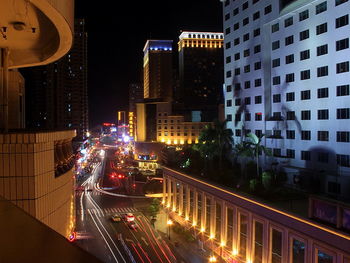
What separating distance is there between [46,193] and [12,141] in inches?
103

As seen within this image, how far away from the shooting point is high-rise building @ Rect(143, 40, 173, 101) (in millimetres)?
134625

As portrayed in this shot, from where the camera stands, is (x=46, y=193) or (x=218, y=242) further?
(x=218, y=242)

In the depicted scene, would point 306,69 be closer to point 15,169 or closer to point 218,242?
point 218,242

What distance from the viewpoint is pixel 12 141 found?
12.0 m

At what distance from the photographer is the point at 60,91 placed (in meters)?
112

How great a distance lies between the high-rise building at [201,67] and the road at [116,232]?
59.5 metres

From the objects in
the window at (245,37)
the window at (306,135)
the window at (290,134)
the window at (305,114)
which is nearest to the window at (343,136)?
the window at (306,135)

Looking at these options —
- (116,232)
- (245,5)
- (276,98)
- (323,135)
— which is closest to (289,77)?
(276,98)

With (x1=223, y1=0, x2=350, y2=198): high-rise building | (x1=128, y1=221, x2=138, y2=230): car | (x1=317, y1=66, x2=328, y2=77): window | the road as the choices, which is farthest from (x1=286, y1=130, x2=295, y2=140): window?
(x1=128, y1=221, x2=138, y2=230): car

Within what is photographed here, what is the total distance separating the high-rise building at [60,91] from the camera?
108 m

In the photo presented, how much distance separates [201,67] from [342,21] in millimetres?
94452

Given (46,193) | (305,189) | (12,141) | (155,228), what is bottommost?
(155,228)

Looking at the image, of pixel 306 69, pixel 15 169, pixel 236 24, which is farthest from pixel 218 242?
pixel 236 24

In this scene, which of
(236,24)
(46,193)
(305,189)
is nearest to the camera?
(46,193)
